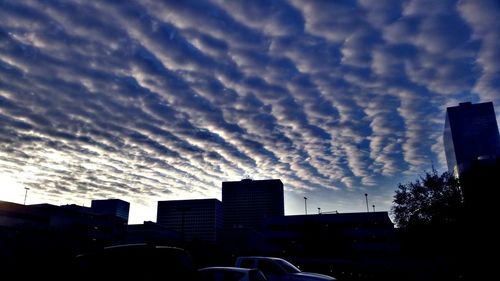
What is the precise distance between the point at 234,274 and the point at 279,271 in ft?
8.01

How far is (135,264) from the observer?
6828mm

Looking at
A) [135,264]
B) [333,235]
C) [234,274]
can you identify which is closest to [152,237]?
[333,235]

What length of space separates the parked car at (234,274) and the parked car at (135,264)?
2.34 meters

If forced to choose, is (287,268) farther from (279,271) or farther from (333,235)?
(333,235)

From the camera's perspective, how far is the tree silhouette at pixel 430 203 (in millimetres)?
30830

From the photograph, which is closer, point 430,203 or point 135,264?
point 135,264

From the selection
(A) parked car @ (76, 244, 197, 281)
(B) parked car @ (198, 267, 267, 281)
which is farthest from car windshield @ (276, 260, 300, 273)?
(A) parked car @ (76, 244, 197, 281)

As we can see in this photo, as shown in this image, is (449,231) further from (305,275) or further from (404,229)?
(305,275)

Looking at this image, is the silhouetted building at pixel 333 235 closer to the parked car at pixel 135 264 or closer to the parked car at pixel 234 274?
the parked car at pixel 234 274

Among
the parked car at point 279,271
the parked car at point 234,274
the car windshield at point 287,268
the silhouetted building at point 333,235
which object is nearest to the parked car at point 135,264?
the parked car at point 234,274

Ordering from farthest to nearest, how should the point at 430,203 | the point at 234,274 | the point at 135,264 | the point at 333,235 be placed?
the point at 333,235
the point at 430,203
the point at 234,274
the point at 135,264

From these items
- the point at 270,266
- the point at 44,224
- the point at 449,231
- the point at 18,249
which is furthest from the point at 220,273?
the point at 44,224

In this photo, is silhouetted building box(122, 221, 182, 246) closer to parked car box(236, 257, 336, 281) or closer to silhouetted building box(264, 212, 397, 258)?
parked car box(236, 257, 336, 281)

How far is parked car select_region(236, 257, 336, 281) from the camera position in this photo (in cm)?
1105
